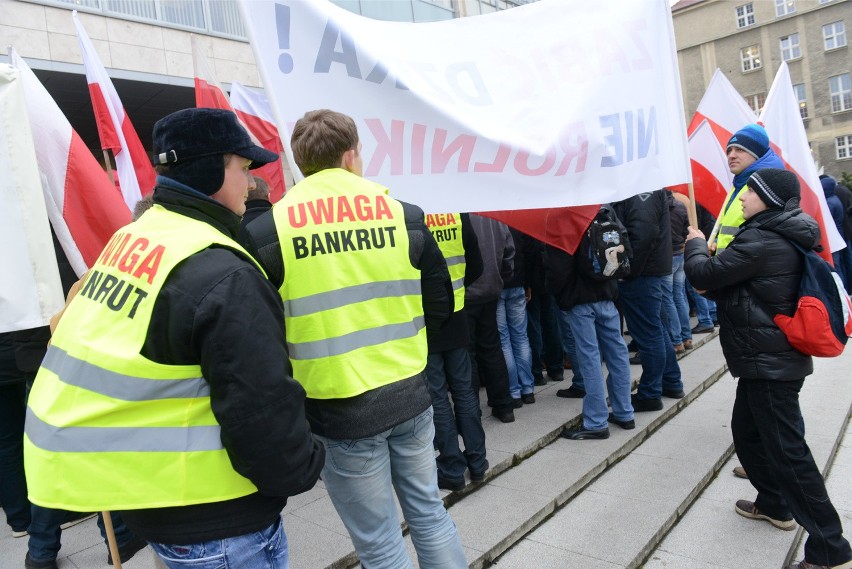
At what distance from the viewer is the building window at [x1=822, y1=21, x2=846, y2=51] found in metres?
37.2

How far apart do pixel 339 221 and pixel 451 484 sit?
226 centimetres

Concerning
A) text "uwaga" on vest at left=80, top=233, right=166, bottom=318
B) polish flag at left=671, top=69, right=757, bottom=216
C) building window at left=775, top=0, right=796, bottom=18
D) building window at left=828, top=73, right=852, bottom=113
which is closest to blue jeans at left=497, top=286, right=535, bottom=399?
polish flag at left=671, top=69, right=757, bottom=216

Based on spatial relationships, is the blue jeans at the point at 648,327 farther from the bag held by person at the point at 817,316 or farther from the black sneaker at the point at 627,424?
the bag held by person at the point at 817,316

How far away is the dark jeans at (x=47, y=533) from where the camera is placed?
3.30 meters

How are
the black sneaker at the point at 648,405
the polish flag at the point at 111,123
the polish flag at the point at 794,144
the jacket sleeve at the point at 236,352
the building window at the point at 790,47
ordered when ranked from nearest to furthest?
the jacket sleeve at the point at 236,352, the polish flag at the point at 111,123, the polish flag at the point at 794,144, the black sneaker at the point at 648,405, the building window at the point at 790,47

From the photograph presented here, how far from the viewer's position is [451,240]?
402 cm

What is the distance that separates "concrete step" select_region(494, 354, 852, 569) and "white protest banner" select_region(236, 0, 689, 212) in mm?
1838

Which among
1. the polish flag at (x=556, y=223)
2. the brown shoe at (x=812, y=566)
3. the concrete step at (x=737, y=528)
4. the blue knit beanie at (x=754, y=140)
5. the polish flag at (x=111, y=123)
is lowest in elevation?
the concrete step at (x=737, y=528)

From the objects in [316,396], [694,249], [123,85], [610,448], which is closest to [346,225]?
[316,396]

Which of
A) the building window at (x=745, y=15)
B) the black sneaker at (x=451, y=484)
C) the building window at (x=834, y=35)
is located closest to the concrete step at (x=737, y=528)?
the black sneaker at (x=451, y=484)

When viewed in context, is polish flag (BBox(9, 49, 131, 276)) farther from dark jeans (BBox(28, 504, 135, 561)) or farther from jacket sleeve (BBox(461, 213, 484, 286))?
jacket sleeve (BBox(461, 213, 484, 286))

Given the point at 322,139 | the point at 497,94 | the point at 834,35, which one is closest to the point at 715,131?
the point at 497,94

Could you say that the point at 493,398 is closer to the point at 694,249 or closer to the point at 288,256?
the point at 694,249

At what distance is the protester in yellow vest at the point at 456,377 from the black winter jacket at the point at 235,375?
208 cm
